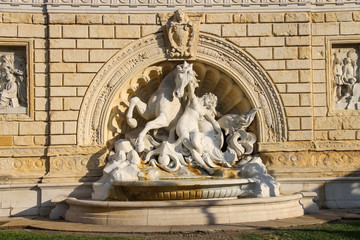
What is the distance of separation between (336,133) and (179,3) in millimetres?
5795

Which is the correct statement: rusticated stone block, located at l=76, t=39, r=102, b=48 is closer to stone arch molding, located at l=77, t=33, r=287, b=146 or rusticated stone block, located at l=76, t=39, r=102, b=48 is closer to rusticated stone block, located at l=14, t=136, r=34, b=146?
stone arch molding, located at l=77, t=33, r=287, b=146

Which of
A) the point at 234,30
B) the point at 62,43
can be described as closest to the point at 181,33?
the point at 234,30

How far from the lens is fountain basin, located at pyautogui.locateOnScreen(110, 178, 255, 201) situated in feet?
36.1

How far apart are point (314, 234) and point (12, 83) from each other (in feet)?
30.2

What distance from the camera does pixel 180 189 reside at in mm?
11102

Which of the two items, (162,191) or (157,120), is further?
(157,120)

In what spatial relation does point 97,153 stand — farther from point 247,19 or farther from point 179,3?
point 247,19

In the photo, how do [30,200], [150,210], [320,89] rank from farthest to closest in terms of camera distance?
[320,89] < [30,200] < [150,210]

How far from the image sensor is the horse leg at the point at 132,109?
13367mm

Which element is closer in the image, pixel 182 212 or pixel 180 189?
pixel 182 212

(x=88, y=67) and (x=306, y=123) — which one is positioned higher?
(x=88, y=67)

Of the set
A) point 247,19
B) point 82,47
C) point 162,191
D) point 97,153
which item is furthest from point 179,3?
point 162,191

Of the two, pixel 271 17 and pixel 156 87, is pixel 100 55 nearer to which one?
pixel 156 87

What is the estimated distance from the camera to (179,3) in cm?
1389
